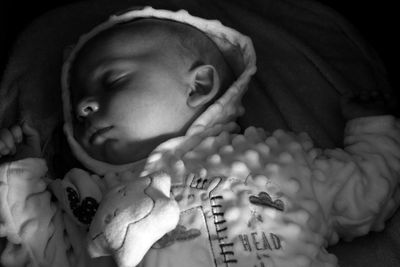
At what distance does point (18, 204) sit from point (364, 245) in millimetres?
648

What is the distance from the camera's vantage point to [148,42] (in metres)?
1.26

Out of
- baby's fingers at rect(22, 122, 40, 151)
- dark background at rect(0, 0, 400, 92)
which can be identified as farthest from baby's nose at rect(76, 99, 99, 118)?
dark background at rect(0, 0, 400, 92)

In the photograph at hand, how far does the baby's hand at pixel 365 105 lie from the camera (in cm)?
Answer: 121

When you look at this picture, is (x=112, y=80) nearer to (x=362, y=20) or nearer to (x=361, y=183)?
(x=361, y=183)

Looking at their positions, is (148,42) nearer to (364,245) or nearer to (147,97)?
(147,97)

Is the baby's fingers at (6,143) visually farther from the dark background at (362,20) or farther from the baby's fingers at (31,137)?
the dark background at (362,20)

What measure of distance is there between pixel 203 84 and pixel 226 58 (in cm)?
15

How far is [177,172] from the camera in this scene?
1067 millimetres

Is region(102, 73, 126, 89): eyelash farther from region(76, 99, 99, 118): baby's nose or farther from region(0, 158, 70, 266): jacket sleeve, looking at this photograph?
region(0, 158, 70, 266): jacket sleeve

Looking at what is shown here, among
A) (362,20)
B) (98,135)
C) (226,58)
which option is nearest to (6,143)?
(98,135)

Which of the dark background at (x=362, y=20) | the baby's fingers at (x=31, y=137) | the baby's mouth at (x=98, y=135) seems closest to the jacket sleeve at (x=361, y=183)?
the dark background at (x=362, y=20)

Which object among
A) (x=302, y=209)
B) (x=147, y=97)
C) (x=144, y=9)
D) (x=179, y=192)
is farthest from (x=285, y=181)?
(x=144, y=9)

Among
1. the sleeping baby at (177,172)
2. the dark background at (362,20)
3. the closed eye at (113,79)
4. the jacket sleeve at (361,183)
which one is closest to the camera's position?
the sleeping baby at (177,172)

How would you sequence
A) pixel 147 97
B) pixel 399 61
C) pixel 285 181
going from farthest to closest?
pixel 399 61 < pixel 147 97 < pixel 285 181
